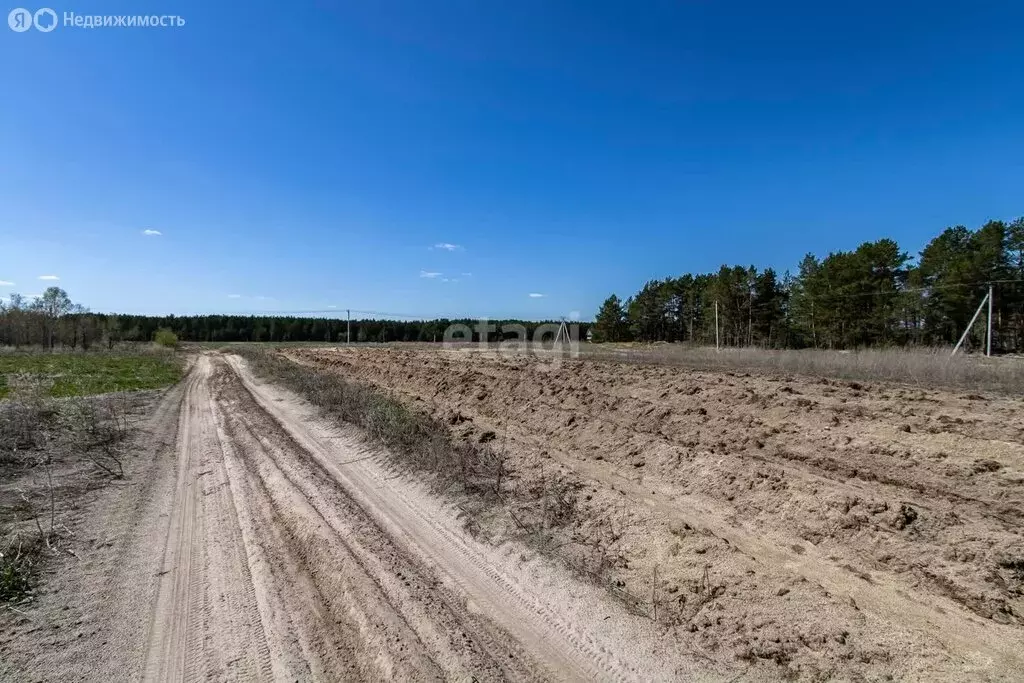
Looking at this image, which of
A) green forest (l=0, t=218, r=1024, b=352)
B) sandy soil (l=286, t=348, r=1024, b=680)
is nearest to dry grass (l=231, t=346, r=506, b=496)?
sandy soil (l=286, t=348, r=1024, b=680)

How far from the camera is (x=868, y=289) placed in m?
46.2

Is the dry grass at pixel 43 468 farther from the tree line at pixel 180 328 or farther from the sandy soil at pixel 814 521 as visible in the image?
the tree line at pixel 180 328

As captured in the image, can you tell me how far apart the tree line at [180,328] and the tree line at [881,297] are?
24.3 m

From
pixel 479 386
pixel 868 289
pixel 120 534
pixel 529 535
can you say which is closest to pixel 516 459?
pixel 529 535

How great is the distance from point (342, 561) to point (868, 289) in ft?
184

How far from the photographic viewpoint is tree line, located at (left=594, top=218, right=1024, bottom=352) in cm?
3847

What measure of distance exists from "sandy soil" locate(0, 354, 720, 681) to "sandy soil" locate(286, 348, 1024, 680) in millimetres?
669

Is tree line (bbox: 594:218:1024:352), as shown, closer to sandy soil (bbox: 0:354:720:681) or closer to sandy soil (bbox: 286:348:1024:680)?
sandy soil (bbox: 286:348:1024:680)

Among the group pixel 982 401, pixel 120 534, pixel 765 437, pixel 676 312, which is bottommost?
pixel 120 534

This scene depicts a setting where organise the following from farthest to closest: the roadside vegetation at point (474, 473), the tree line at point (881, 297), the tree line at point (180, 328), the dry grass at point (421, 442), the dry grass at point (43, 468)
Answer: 1. the tree line at point (180, 328)
2. the tree line at point (881, 297)
3. the dry grass at point (421, 442)
4. the roadside vegetation at point (474, 473)
5. the dry grass at point (43, 468)

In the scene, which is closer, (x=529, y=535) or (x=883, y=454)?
(x=529, y=535)

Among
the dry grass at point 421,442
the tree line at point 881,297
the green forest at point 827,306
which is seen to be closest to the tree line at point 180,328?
the green forest at point 827,306

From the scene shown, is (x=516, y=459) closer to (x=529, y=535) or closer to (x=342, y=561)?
(x=529, y=535)

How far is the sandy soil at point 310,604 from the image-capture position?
3.04m
